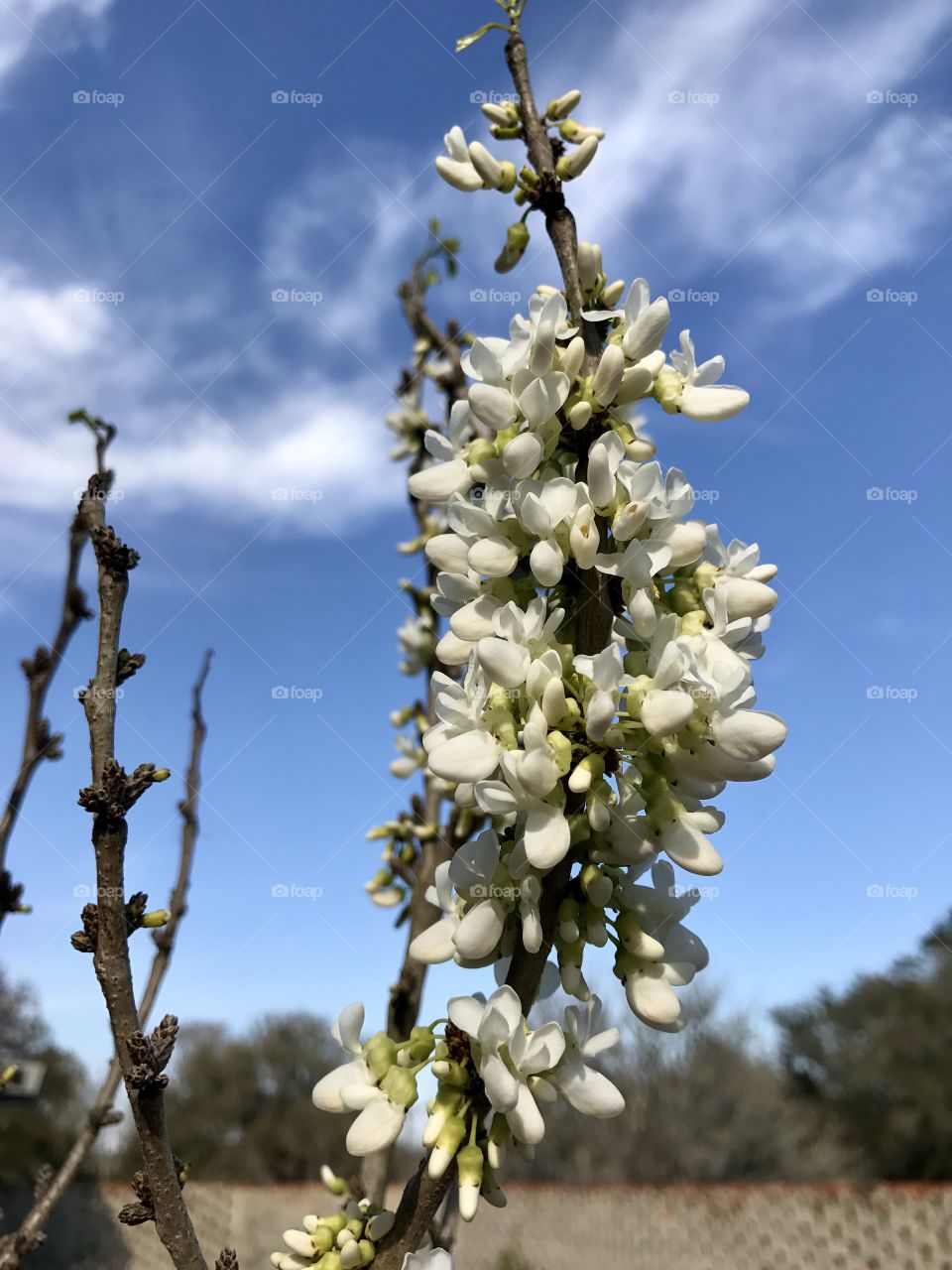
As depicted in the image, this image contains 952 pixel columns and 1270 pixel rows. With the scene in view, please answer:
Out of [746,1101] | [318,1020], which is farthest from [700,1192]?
[318,1020]

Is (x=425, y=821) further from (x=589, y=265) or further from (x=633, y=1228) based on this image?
(x=633, y=1228)

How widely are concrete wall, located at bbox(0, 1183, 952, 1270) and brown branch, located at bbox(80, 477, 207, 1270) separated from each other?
6970 mm

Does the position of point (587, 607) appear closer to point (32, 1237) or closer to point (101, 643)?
point (101, 643)

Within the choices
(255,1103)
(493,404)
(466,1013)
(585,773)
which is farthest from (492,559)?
(255,1103)

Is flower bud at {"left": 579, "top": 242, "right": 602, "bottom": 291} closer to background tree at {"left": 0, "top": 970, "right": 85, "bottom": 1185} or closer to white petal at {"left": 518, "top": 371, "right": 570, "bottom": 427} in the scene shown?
white petal at {"left": 518, "top": 371, "right": 570, "bottom": 427}

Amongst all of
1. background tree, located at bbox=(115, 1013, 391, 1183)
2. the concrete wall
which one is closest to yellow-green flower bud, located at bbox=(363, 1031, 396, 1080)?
the concrete wall

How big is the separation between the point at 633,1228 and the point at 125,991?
450 inches

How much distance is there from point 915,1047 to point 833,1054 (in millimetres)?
2443

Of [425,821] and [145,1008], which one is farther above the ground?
[425,821]

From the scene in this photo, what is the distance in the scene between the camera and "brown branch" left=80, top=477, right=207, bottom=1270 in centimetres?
94

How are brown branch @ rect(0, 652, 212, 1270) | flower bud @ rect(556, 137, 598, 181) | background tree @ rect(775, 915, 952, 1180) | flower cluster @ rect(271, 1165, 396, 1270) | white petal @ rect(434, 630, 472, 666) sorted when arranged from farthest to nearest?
background tree @ rect(775, 915, 952, 1180) → brown branch @ rect(0, 652, 212, 1270) → flower bud @ rect(556, 137, 598, 181) → white petal @ rect(434, 630, 472, 666) → flower cluster @ rect(271, 1165, 396, 1270)

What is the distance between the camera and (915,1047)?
17.9 m

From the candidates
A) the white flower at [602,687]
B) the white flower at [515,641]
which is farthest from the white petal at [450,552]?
the white flower at [602,687]

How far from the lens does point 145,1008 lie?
179 cm
